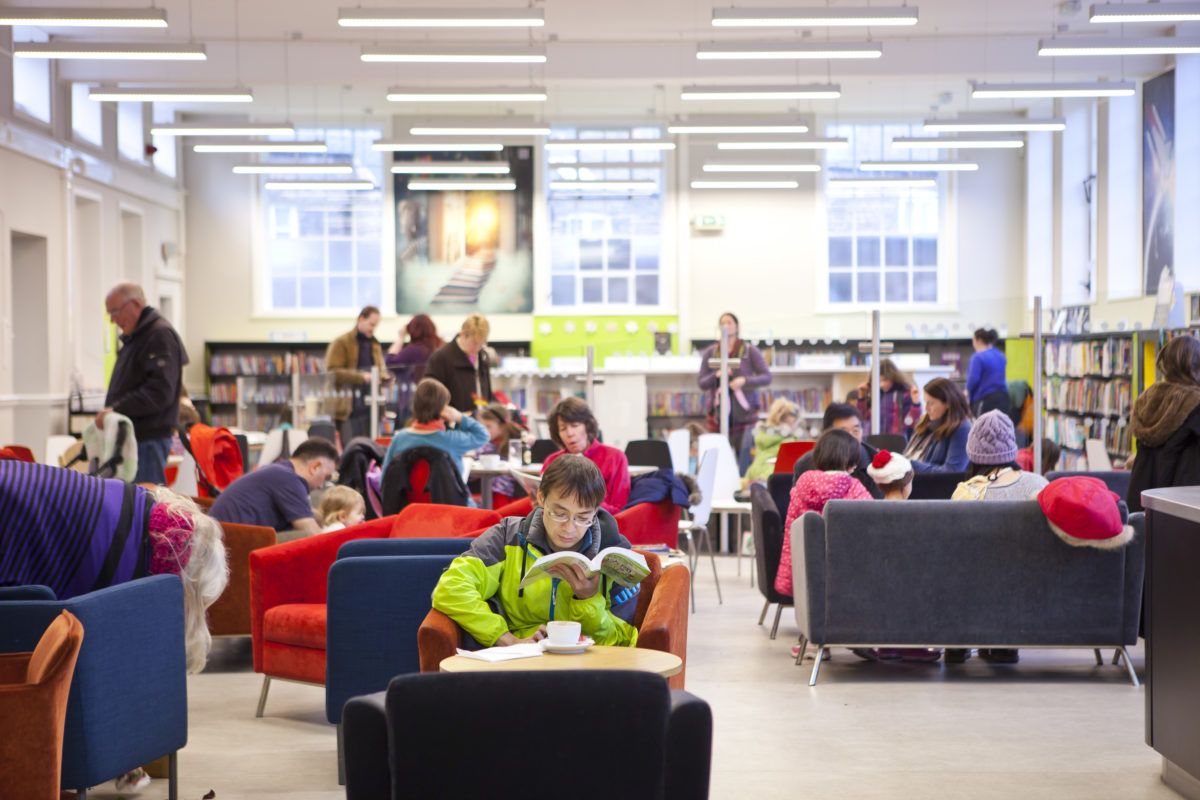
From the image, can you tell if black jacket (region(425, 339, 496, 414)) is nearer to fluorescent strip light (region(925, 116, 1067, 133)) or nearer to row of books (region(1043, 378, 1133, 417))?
row of books (region(1043, 378, 1133, 417))

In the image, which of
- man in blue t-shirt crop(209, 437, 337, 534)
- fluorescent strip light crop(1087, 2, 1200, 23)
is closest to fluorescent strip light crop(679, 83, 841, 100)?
fluorescent strip light crop(1087, 2, 1200, 23)

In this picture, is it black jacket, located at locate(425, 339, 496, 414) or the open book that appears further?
black jacket, located at locate(425, 339, 496, 414)

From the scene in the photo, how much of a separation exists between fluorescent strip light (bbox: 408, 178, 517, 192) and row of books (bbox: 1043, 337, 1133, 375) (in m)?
6.72

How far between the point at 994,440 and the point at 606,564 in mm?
3018

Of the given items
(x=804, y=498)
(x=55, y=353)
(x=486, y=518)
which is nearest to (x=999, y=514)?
(x=804, y=498)

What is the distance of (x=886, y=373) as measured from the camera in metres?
9.41

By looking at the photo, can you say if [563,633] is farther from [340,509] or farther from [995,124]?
[995,124]

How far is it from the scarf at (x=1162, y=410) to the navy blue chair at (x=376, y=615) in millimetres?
3362

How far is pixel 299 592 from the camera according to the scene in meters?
4.85

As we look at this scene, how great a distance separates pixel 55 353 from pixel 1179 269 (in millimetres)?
11036

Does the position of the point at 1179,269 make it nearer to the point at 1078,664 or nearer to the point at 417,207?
the point at 1078,664

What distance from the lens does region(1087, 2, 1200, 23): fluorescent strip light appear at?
8531 mm

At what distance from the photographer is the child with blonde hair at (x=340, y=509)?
588 cm

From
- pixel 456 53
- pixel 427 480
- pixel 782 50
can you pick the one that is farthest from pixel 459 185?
pixel 427 480
